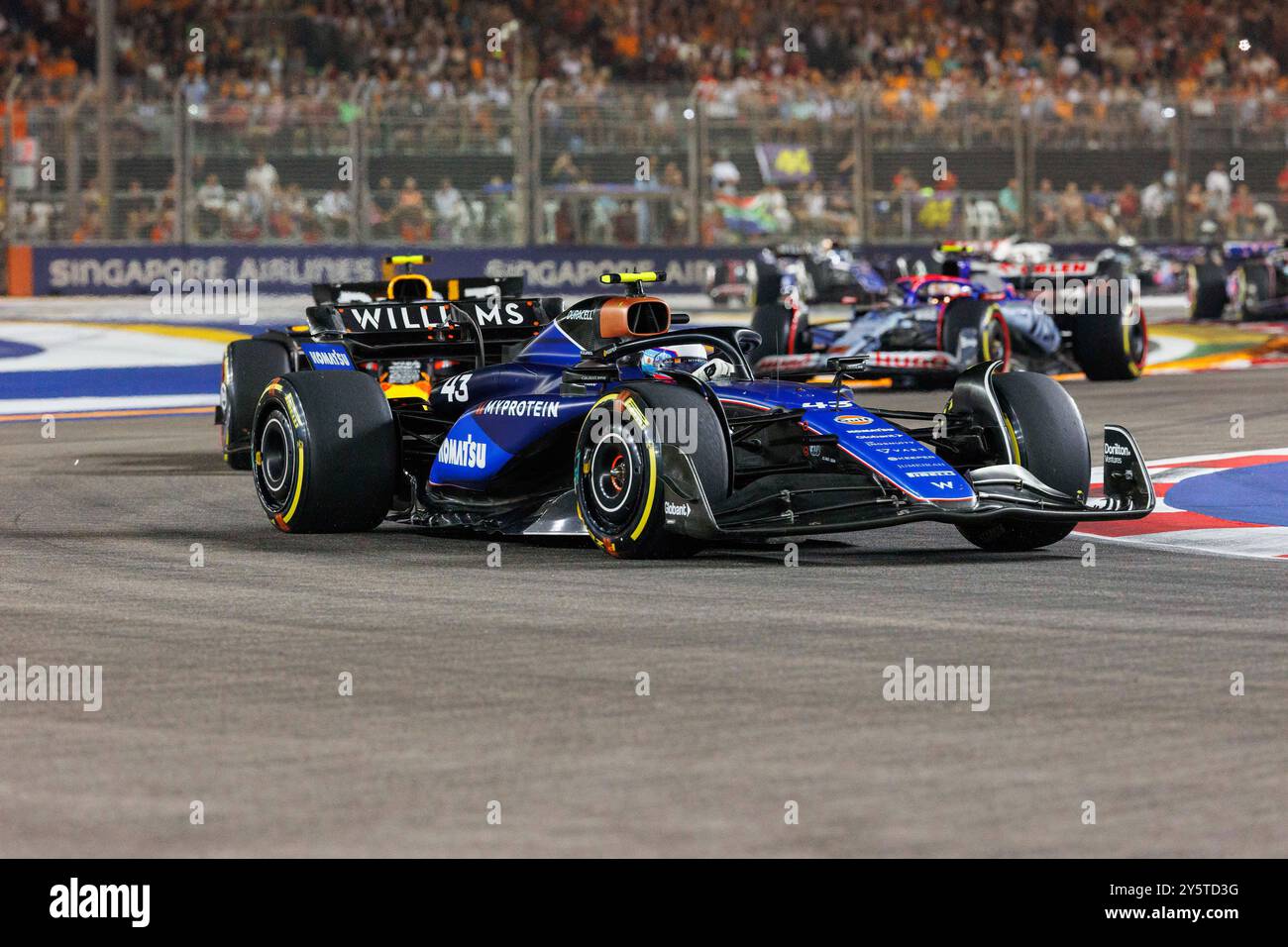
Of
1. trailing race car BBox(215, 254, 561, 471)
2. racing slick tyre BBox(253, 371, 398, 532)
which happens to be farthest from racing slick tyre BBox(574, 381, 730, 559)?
trailing race car BBox(215, 254, 561, 471)

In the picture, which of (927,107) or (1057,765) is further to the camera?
(927,107)

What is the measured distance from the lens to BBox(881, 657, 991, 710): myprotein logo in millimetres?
6488

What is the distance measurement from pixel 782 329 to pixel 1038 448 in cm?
889

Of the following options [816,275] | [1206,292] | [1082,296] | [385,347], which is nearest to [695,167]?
[816,275]

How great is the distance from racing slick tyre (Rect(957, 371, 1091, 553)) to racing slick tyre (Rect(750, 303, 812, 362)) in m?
8.35

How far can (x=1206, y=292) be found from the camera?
27828 millimetres

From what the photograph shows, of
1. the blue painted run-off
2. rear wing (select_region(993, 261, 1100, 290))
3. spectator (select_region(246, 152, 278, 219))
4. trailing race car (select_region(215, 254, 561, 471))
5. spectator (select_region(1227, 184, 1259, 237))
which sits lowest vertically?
the blue painted run-off

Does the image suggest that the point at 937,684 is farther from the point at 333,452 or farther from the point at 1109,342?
the point at 1109,342

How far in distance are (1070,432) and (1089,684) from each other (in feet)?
10.7

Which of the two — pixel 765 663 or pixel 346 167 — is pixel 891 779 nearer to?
pixel 765 663

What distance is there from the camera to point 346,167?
2883cm

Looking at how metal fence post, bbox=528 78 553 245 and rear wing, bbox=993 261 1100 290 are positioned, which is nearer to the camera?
rear wing, bbox=993 261 1100 290

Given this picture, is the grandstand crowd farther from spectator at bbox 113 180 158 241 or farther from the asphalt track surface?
the asphalt track surface
